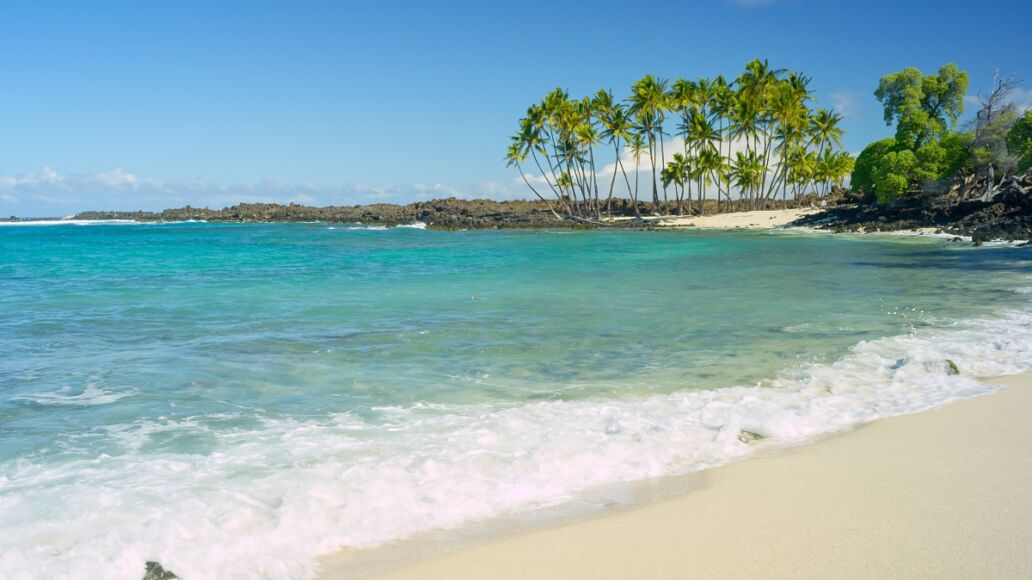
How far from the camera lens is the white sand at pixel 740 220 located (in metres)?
62.0

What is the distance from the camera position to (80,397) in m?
8.00

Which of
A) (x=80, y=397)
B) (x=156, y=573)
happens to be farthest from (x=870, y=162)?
(x=156, y=573)

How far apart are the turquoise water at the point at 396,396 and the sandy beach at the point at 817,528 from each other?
610mm

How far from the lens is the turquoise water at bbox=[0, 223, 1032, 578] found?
4.54 meters

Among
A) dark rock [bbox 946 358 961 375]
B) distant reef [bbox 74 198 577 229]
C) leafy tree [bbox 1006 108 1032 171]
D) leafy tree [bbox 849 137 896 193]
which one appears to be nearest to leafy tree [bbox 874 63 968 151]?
leafy tree [bbox 849 137 896 193]

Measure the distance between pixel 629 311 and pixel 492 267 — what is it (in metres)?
13.7

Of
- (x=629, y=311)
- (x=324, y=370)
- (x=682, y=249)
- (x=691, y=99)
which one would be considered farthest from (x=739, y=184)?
(x=324, y=370)

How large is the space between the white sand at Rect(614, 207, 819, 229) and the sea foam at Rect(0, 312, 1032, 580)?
55401 mm

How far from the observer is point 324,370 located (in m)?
9.31

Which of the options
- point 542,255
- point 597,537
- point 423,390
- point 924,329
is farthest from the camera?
point 542,255

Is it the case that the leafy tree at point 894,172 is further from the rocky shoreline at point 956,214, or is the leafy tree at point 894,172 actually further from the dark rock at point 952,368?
the dark rock at point 952,368

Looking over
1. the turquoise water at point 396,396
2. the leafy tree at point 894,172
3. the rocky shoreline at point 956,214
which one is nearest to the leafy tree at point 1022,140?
the rocky shoreline at point 956,214

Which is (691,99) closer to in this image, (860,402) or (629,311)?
(629,311)

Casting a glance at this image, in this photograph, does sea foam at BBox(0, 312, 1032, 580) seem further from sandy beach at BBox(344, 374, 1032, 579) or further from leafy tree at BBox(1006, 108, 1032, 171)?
leafy tree at BBox(1006, 108, 1032, 171)
